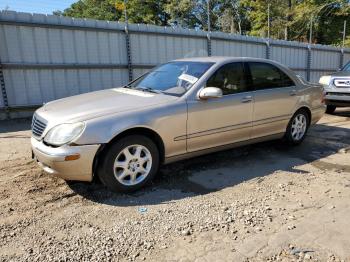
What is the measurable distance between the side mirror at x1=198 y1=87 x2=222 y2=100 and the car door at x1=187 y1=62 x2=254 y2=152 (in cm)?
8

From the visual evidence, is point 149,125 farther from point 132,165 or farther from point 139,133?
point 132,165

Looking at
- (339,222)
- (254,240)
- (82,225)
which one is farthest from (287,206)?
(82,225)

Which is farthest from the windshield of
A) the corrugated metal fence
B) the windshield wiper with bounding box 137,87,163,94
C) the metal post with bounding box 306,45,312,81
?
the metal post with bounding box 306,45,312,81

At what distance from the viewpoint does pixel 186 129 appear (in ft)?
14.7

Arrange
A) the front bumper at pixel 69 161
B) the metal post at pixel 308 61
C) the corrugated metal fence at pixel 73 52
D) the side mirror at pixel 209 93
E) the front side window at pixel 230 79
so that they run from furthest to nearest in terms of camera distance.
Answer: the metal post at pixel 308 61
the corrugated metal fence at pixel 73 52
the front side window at pixel 230 79
the side mirror at pixel 209 93
the front bumper at pixel 69 161

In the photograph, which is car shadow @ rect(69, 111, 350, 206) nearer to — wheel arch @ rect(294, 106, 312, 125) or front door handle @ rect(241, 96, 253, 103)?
wheel arch @ rect(294, 106, 312, 125)

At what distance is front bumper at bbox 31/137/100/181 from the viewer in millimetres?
3707

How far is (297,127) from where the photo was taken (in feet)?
20.5

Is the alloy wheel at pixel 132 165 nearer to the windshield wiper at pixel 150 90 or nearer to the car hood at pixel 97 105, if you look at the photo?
the car hood at pixel 97 105

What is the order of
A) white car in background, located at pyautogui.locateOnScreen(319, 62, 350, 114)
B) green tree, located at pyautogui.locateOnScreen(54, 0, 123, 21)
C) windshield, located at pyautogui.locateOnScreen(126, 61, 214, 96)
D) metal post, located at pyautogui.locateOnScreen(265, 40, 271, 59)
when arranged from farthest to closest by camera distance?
green tree, located at pyautogui.locateOnScreen(54, 0, 123, 21)
metal post, located at pyautogui.locateOnScreen(265, 40, 271, 59)
white car in background, located at pyautogui.locateOnScreen(319, 62, 350, 114)
windshield, located at pyautogui.locateOnScreen(126, 61, 214, 96)

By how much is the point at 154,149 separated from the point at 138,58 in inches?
272

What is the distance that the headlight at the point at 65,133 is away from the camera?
147 inches

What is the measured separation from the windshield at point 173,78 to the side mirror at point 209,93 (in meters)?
0.21

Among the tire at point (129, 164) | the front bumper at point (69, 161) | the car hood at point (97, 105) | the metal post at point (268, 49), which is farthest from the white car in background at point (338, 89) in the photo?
the front bumper at point (69, 161)
